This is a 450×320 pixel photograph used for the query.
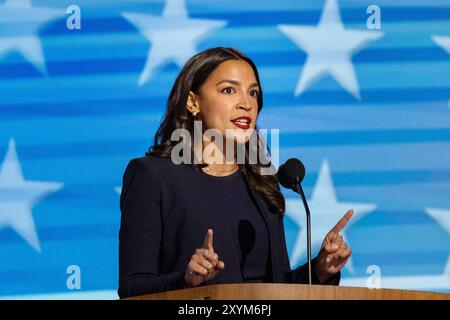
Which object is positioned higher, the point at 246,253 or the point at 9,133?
the point at 9,133

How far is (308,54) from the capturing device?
123 inches

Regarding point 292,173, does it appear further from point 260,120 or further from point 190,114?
point 260,120

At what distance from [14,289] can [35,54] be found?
0.87 meters

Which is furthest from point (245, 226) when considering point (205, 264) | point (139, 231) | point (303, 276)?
point (205, 264)

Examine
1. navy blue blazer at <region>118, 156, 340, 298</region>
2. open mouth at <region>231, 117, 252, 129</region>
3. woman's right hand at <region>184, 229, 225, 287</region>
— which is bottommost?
woman's right hand at <region>184, 229, 225, 287</region>

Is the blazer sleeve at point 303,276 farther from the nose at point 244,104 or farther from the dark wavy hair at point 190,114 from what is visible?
the nose at point 244,104

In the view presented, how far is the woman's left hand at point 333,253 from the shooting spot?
2.03 metres

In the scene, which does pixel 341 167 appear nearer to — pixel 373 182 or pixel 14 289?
pixel 373 182

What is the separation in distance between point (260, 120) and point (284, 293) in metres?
1.47

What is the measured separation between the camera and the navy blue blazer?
2.13 m

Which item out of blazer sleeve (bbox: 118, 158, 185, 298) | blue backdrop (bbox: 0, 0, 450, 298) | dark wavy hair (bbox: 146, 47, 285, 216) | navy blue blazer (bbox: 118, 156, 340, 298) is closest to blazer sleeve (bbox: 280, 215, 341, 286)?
navy blue blazer (bbox: 118, 156, 340, 298)

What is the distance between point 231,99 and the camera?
2.41m

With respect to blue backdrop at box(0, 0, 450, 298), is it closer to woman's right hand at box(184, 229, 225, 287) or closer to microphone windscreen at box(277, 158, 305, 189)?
microphone windscreen at box(277, 158, 305, 189)

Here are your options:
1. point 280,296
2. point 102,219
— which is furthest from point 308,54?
point 280,296
